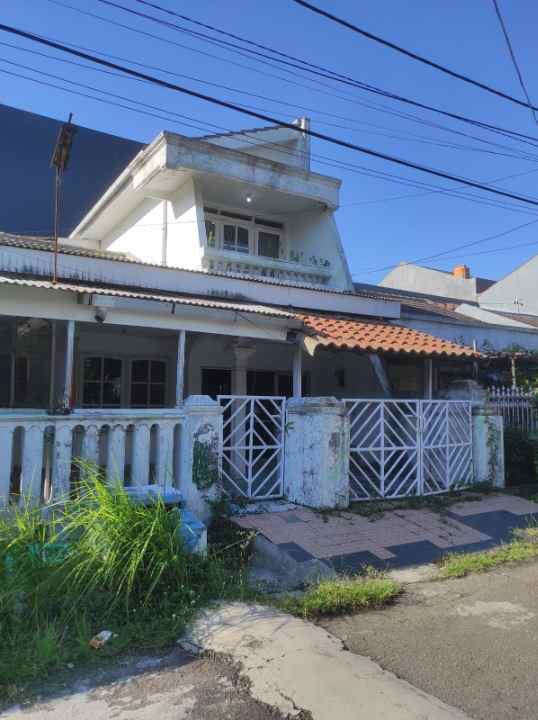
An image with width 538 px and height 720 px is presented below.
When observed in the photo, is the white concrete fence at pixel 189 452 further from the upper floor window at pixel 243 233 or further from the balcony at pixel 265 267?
the upper floor window at pixel 243 233

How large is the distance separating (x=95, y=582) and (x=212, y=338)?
7160 millimetres

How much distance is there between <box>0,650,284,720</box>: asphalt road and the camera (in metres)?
2.78

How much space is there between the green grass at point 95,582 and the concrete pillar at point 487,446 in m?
5.72

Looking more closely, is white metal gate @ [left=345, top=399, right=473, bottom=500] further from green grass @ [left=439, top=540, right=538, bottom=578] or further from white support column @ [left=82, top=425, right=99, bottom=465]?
white support column @ [left=82, top=425, right=99, bottom=465]

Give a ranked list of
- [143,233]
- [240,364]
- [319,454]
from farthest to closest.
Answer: [143,233] < [240,364] < [319,454]

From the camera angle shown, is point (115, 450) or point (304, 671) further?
point (115, 450)

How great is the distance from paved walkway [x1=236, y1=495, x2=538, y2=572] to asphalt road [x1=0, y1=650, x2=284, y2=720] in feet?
6.92

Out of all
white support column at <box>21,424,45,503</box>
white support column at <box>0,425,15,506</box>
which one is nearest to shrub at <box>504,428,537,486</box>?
white support column at <box>21,424,45,503</box>

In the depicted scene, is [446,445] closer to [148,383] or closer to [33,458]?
[148,383]

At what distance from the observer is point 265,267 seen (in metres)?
11.3

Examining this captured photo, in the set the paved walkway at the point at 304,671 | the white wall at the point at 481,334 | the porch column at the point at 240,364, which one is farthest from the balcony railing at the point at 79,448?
the white wall at the point at 481,334

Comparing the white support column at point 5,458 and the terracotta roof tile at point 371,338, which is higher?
the terracotta roof tile at point 371,338

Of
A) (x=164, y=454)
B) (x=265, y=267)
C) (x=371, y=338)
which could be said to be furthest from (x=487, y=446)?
(x=164, y=454)

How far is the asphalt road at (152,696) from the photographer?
278 centimetres
